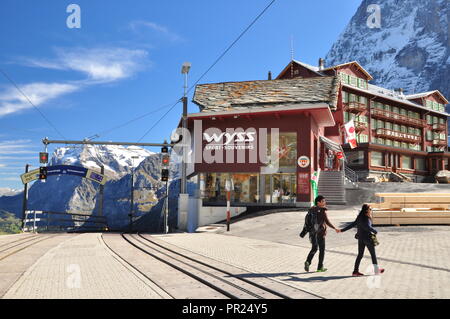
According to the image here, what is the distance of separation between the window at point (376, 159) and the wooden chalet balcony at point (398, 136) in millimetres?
11723

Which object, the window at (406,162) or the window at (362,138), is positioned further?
the window at (362,138)

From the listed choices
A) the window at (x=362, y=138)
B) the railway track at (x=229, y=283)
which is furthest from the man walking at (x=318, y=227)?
the window at (x=362, y=138)

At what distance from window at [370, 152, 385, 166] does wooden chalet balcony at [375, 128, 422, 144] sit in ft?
38.5

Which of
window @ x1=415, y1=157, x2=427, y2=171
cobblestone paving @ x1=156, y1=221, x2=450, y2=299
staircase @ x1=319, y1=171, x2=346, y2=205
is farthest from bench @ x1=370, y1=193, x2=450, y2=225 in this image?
window @ x1=415, y1=157, x2=427, y2=171

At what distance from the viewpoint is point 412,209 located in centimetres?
1670

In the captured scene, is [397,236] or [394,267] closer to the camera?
[394,267]

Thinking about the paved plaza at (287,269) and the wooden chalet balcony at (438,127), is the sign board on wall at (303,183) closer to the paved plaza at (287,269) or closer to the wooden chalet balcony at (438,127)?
the paved plaza at (287,269)

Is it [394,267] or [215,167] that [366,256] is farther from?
[215,167]

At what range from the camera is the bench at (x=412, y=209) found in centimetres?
1584

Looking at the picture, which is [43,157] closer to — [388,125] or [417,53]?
[388,125]

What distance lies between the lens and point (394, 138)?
64688 millimetres
